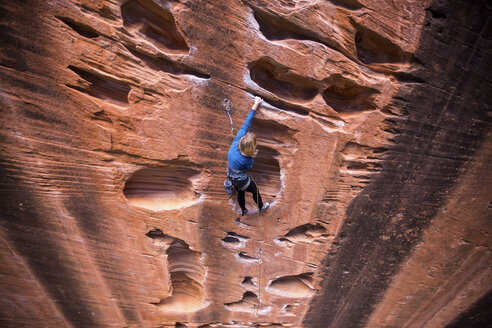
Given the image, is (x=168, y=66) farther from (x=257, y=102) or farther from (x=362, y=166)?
(x=362, y=166)

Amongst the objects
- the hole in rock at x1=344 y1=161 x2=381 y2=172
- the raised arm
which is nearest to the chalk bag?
the raised arm

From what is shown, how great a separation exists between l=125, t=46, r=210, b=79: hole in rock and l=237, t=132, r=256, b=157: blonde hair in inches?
28.8

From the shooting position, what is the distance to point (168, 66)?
247cm

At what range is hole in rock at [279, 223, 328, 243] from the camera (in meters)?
3.40

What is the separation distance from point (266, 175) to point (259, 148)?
476 millimetres

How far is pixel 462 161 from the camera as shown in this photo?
276 centimetres

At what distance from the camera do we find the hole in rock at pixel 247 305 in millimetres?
4363

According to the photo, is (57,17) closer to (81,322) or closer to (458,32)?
(458,32)

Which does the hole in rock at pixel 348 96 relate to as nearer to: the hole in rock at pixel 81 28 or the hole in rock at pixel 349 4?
the hole in rock at pixel 349 4

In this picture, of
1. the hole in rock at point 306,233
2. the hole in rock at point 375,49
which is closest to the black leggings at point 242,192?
the hole in rock at point 306,233

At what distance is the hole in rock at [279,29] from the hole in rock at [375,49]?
454mm

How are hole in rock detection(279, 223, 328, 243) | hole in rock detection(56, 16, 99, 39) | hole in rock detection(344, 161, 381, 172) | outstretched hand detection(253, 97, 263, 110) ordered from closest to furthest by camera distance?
hole in rock detection(56, 16, 99, 39), outstretched hand detection(253, 97, 263, 110), hole in rock detection(344, 161, 381, 172), hole in rock detection(279, 223, 328, 243)

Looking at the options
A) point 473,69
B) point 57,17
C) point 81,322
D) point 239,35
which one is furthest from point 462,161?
point 81,322

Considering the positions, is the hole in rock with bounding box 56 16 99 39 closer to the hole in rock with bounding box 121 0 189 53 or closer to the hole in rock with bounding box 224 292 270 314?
the hole in rock with bounding box 121 0 189 53
